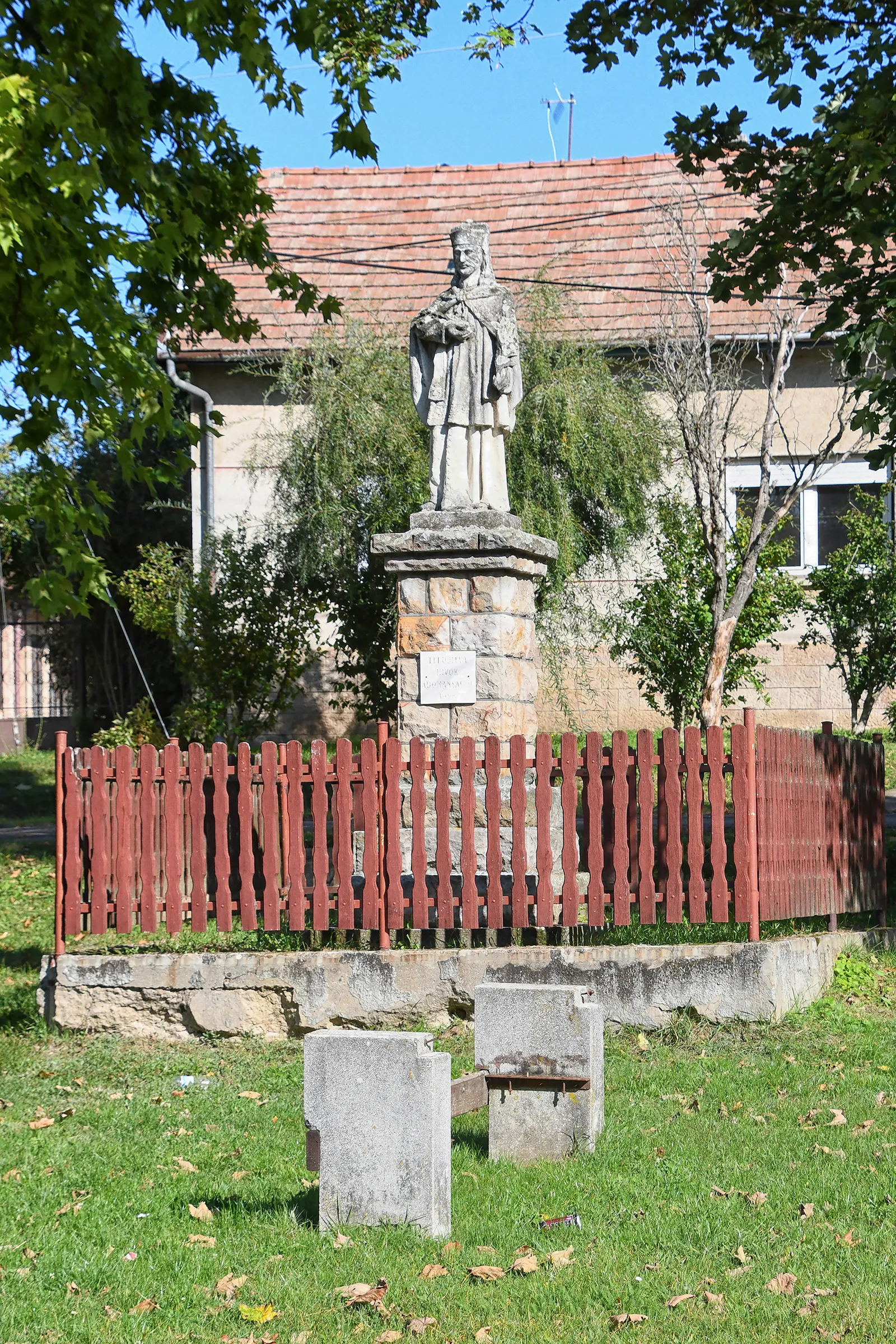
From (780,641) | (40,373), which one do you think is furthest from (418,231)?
(40,373)

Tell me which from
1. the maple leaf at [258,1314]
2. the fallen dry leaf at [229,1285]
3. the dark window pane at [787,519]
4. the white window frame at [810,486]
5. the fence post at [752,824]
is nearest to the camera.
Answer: the maple leaf at [258,1314]

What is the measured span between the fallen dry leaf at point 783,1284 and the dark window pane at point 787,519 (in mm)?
14037

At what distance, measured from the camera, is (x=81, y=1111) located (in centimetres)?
659

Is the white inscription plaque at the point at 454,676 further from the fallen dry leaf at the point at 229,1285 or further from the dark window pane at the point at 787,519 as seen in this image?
the dark window pane at the point at 787,519

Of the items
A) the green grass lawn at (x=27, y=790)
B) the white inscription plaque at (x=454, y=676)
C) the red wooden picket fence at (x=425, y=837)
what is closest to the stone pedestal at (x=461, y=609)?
the white inscription plaque at (x=454, y=676)

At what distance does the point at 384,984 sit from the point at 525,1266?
354cm

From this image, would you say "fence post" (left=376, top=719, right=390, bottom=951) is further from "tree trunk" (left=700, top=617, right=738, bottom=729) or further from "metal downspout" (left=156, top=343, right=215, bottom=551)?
"metal downspout" (left=156, top=343, right=215, bottom=551)

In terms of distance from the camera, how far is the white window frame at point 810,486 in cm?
1811

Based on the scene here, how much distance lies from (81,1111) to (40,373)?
3574 millimetres

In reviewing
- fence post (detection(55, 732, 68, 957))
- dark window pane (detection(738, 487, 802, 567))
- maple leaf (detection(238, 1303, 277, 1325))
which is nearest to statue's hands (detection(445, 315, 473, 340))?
fence post (detection(55, 732, 68, 957))

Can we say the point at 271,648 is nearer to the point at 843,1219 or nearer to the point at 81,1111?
the point at 81,1111

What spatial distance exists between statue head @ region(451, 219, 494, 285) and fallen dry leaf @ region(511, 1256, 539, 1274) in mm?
6591

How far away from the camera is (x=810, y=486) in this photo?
17.9 metres

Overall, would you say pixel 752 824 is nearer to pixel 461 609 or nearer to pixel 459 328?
pixel 461 609
